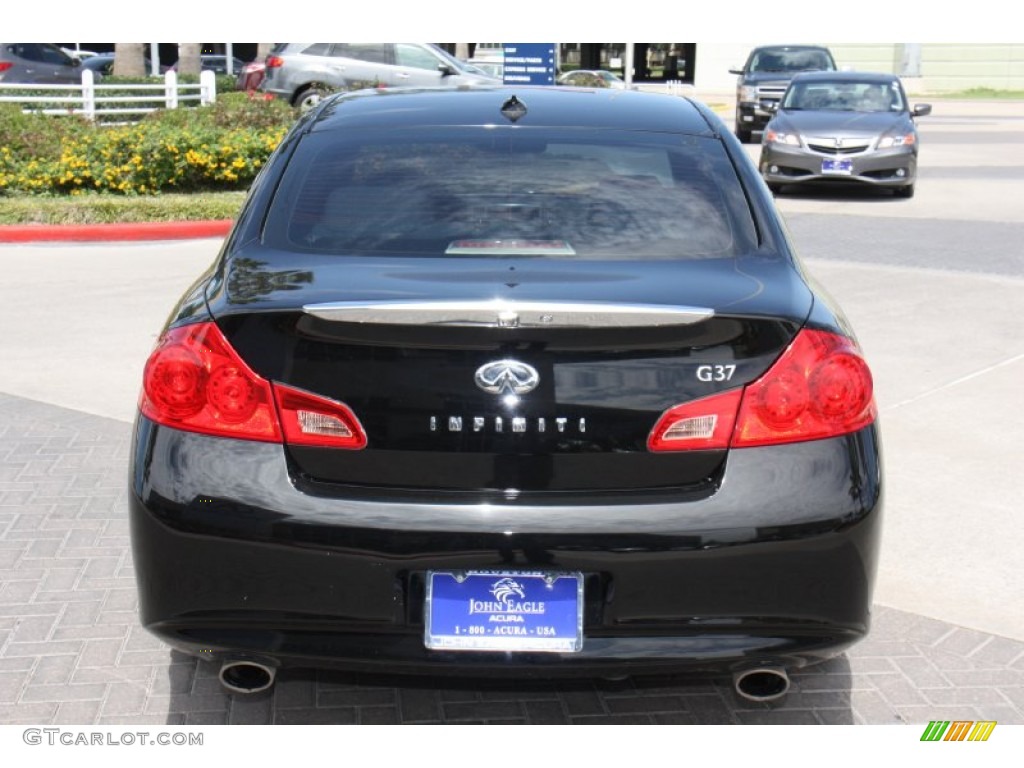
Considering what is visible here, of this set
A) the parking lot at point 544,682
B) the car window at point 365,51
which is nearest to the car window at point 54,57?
the car window at point 365,51

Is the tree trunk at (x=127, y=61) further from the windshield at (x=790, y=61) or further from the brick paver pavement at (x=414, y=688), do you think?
the brick paver pavement at (x=414, y=688)

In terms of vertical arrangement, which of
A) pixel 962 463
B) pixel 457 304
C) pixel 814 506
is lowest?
pixel 962 463

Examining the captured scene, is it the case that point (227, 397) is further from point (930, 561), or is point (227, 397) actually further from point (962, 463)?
point (962, 463)

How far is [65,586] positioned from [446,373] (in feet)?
6.79

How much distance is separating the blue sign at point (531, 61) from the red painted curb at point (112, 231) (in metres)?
8.95

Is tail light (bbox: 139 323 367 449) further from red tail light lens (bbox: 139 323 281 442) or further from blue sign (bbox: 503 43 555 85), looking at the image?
blue sign (bbox: 503 43 555 85)

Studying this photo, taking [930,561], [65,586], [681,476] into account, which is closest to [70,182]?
[65,586]

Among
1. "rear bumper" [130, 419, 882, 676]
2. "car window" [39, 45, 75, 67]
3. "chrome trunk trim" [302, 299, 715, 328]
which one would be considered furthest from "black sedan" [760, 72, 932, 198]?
"car window" [39, 45, 75, 67]

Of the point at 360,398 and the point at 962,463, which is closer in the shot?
the point at 360,398

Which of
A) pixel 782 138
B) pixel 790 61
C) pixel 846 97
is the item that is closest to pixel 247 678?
pixel 782 138

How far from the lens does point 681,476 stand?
10.5ft

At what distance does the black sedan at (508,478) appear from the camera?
3125 mm
